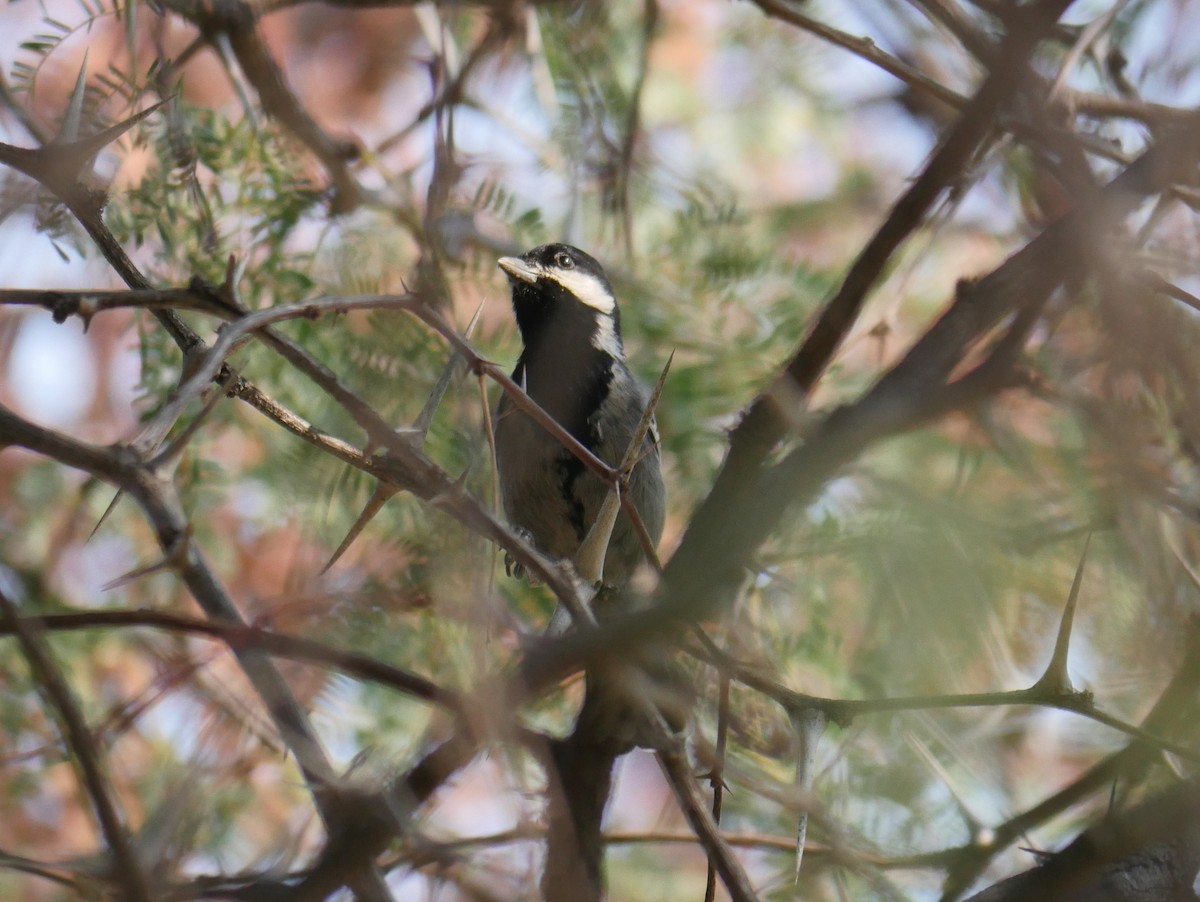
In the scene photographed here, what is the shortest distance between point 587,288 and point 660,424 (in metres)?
0.69

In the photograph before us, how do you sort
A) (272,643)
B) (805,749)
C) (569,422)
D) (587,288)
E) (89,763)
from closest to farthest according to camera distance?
(89,763)
(272,643)
(805,749)
(569,422)
(587,288)

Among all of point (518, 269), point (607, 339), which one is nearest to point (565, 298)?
point (607, 339)

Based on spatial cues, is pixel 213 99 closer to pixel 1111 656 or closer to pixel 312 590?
pixel 312 590

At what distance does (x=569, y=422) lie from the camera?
13.1ft

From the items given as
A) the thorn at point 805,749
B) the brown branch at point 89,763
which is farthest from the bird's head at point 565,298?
the brown branch at point 89,763

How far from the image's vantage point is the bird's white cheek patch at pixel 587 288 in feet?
14.7

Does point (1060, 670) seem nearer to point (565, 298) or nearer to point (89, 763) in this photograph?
point (89, 763)

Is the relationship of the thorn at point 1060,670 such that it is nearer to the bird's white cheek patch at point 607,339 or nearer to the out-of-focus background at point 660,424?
the out-of-focus background at point 660,424

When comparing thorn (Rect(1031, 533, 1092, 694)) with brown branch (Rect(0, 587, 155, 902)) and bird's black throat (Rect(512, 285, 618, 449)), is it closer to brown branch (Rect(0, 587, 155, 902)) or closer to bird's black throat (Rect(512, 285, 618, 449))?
brown branch (Rect(0, 587, 155, 902))

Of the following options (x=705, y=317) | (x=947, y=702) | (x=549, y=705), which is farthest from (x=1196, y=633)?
(x=705, y=317)

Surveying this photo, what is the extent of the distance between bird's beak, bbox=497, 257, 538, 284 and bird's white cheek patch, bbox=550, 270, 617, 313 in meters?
0.13

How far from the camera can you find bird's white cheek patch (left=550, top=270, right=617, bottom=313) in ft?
14.7

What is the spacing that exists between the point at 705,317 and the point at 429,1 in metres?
1.36

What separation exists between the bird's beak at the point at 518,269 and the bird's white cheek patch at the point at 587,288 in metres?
0.13
